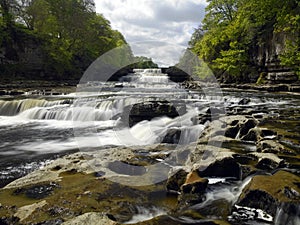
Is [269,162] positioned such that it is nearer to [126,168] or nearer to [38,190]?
[126,168]

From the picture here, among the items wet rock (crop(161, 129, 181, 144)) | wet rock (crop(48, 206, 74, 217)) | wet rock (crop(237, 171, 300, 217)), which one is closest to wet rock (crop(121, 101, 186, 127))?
wet rock (crop(161, 129, 181, 144))

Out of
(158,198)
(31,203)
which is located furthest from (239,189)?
(31,203)

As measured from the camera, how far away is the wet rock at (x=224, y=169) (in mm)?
4816

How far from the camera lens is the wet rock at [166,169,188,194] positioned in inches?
179

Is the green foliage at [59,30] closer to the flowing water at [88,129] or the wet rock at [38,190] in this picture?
the flowing water at [88,129]

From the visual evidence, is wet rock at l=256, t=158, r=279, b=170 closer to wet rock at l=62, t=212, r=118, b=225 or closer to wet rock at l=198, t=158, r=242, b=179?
wet rock at l=198, t=158, r=242, b=179

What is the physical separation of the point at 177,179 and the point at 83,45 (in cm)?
4071

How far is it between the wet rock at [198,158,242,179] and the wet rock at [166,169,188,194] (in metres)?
0.50

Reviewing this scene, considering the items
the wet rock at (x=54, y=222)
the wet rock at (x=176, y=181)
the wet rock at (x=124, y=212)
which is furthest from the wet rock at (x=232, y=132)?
the wet rock at (x=54, y=222)

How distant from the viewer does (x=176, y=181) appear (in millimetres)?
4602

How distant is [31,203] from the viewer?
13.2 feet

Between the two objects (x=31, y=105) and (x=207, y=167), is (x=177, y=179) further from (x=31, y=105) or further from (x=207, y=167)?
(x=31, y=105)

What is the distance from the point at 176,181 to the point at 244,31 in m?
24.4

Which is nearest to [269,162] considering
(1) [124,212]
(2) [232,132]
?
(2) [232,132]
